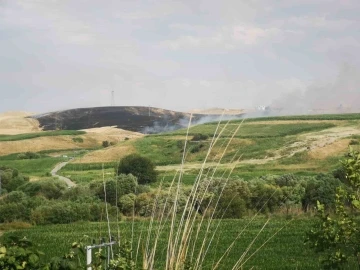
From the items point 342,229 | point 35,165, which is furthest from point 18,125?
point 342,229

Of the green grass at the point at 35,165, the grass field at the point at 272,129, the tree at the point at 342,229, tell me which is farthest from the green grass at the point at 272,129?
the tree at the point at 342,229

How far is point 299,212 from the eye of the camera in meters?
29.6

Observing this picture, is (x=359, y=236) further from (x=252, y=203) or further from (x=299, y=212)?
(x=252, y=203)

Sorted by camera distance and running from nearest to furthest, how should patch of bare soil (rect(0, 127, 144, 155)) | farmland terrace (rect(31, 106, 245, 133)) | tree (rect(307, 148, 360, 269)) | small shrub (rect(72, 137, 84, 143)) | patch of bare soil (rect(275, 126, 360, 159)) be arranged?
tree (rect(307, 148, 360, 269)) < patch of bare soil (rect(275, 126, 360, 159)) < patch of bare soil (rect(0, 127, 144, 155)) < small shrub (rect(72, 137, 84, 143)) < farmland terrace (rect(31, 106, 245, 133))

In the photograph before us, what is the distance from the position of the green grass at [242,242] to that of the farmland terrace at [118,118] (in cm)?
10302

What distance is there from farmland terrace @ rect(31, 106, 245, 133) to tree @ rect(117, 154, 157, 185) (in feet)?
245

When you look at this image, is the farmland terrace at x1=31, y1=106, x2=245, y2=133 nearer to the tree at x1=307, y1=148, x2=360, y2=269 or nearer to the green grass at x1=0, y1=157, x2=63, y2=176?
the green grass at x1=0, y1=157, x2=63, y2=176

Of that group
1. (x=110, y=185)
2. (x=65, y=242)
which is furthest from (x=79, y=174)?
(x=65, y=242)

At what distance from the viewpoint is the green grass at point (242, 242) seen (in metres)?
15.2

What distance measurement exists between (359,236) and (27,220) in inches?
1054

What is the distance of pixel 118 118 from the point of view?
143m

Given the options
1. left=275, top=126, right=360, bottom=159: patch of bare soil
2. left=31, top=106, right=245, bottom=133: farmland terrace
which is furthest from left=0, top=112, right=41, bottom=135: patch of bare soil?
left=275, top=126, right=360, bottom=159: patch of bare soil

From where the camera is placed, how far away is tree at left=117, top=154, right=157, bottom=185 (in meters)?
50.8

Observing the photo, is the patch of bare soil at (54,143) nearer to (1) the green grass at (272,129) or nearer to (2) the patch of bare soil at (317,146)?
(1) the green grass at (272,129)
